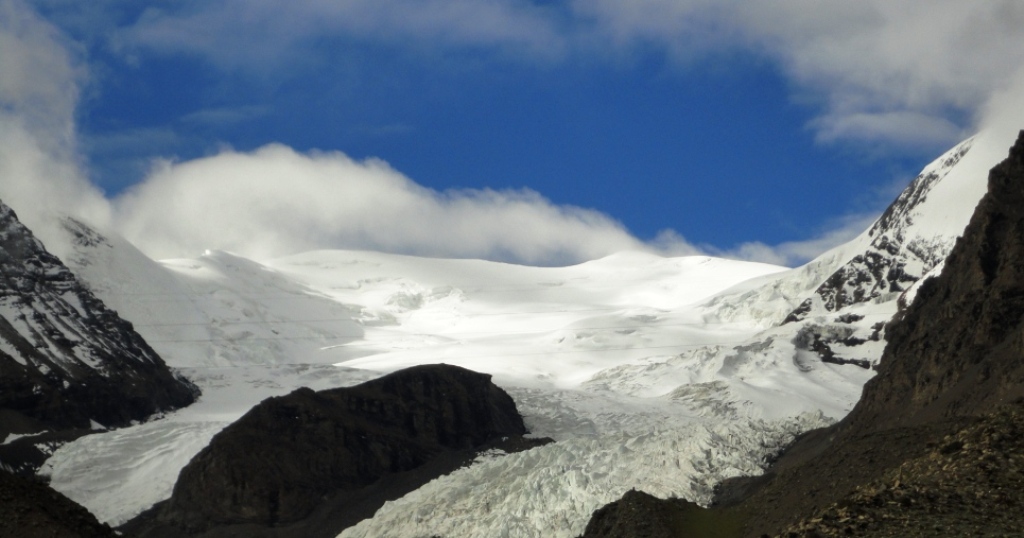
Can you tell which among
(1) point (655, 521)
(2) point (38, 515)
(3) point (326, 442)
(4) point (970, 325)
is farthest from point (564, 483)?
(2) point (38, 515)

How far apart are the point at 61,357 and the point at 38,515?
12155cm

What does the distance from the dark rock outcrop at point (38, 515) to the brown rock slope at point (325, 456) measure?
63.4 meters

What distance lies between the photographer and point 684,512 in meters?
79.3

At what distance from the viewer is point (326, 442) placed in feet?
442

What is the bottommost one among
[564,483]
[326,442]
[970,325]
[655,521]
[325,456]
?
[655,521]

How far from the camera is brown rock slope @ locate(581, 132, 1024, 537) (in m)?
45.4

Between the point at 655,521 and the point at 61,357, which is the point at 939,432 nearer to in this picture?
the point at 655,521

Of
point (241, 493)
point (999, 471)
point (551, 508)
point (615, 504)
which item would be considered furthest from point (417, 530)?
point (999, 471)

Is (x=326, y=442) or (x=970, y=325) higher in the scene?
(x=970, y=325)

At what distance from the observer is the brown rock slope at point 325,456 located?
124312 millimetres

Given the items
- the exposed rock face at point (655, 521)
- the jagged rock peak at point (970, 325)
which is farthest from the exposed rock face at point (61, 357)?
the exposed rock face at point (655, 521)

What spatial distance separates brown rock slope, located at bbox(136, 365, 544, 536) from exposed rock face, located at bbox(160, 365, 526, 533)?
94 millimetres

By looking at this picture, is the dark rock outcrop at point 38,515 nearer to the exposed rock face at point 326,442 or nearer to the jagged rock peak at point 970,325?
the jagged rock peak at point 970,325

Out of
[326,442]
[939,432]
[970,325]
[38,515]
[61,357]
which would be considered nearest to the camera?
[38,515]
